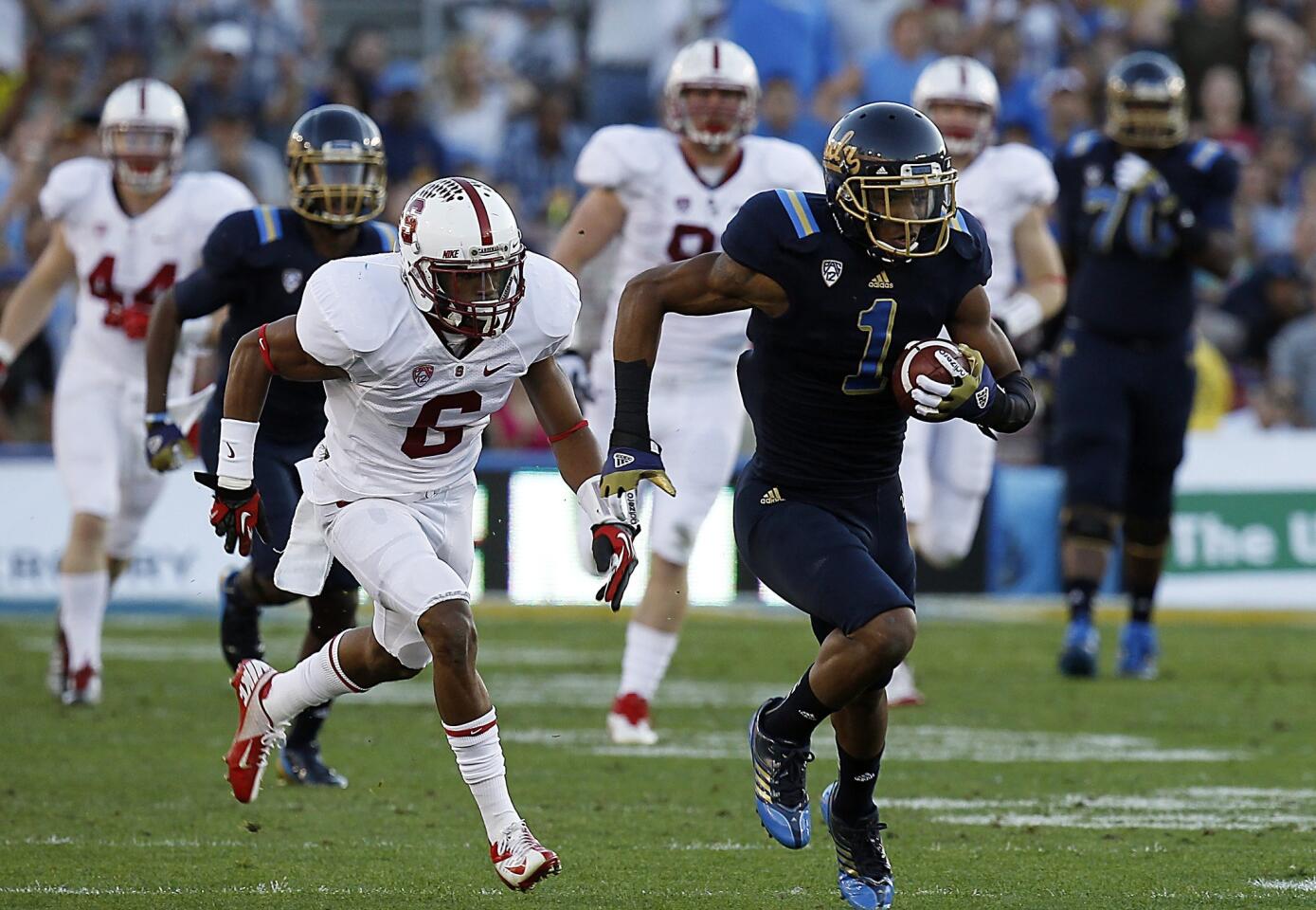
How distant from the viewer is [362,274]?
4688 millimetres

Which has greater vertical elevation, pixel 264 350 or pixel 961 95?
pixel 961 95

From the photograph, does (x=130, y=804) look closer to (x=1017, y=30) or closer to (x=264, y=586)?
(x=264, y=586)

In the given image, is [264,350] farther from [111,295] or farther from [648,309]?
[111,295]

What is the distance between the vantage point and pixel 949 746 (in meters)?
6.79

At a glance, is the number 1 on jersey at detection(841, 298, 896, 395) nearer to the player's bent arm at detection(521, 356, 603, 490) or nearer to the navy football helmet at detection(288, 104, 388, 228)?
the player's bent arm at detection(521, 356, 603, 490)

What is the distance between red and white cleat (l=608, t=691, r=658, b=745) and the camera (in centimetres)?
679

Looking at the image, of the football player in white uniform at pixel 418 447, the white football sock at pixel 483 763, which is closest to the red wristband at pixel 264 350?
the football player in white uniform at pixel 418 447

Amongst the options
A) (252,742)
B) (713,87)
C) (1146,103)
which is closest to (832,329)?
(252,742)

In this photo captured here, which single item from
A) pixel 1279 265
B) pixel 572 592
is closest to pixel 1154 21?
pixel 1279 265

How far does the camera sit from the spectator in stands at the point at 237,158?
40.5 ft

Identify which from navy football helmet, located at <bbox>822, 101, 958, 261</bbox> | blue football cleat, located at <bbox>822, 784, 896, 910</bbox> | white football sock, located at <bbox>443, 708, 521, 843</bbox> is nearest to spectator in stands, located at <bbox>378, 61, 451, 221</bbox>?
navy football helmet, located at <bbox>822, 101, 958, 261</bbox>

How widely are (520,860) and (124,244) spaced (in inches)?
155

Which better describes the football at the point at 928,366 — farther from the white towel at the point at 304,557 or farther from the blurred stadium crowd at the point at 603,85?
the blurred stadium crowd at the point at 603,85

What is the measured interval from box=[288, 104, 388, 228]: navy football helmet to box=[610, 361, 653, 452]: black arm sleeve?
4.85ft
